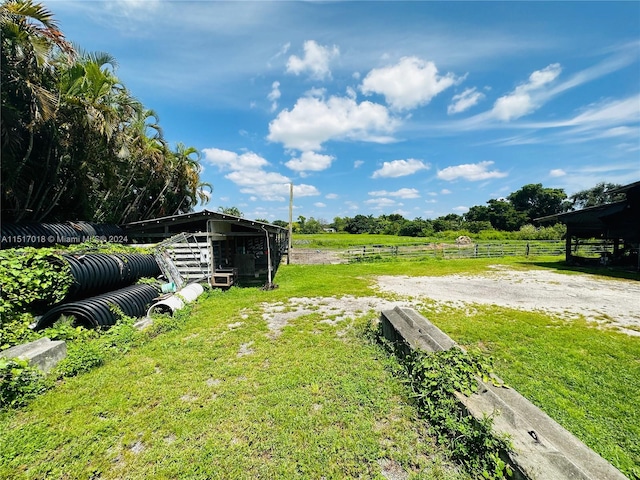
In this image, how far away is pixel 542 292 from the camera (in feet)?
29.7

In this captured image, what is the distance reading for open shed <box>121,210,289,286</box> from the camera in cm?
968

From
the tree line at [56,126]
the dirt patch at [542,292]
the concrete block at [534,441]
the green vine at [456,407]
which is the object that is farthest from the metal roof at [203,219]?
the concrete block at [534,441]

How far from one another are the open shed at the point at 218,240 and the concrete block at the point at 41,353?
18.6 feet

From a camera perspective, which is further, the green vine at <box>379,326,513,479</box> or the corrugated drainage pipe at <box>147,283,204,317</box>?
the corrugated drainage pipe at <box>147,283,204,317</box>

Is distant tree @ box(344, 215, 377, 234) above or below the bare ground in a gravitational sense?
above

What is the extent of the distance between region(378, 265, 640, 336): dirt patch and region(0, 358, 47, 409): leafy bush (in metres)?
8.29

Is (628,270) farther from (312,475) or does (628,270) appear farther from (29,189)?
(29,189)

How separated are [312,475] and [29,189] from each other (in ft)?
41.1

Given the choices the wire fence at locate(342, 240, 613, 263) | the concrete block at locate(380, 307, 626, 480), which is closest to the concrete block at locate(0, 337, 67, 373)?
the concrete block at locate(380, 307, 626, 480)

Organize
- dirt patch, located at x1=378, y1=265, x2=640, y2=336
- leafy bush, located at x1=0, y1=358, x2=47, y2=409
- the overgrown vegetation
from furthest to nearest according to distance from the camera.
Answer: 1. dirt patch, located at x1=378, y1=265, x2=640, y2=336
2. the overgrown vegetation
3. leafy bush, located at x1=0, y1=358, x2=47, y2=409

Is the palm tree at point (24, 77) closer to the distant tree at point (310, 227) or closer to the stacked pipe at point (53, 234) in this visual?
the stacked pipe at point (53, 234)

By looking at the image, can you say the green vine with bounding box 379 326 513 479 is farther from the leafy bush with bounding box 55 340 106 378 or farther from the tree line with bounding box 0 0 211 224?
the tree line with bounding box 0 0 211 224

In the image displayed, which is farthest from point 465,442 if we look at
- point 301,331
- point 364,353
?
point 301,331

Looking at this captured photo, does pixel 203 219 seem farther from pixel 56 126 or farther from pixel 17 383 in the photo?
pixel 17 383
